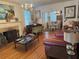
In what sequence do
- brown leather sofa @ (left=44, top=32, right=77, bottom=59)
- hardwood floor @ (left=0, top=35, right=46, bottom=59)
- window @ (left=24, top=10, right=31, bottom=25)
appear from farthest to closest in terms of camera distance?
window @ (left=24, top=10, right=31, bottom=25) → hardwood floor @ (left=0, top=35, right=46, bottom=59) → brown leather sofa @ (left=44, top=32, right=77, bottom=59)

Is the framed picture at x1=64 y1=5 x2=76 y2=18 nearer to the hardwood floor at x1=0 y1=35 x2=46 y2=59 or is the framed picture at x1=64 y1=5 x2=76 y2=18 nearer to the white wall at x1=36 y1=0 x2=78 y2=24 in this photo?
the white wall at x1=36 y1=0 x2=78 y2=24

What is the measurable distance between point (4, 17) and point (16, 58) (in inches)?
104

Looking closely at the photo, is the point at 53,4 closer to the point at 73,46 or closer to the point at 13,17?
the point at 13,17

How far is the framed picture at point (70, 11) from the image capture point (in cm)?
598

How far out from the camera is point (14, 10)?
5.50 m

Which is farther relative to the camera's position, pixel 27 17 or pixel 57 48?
pixel 27 17

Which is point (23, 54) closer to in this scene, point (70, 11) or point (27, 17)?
point (70, 11)

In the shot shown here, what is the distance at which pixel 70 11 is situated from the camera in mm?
6102

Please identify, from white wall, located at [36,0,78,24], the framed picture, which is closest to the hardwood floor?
the framed picture

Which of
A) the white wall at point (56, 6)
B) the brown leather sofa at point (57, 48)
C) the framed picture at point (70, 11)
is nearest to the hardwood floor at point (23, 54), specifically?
the brown leather sofa at point (57, 48)

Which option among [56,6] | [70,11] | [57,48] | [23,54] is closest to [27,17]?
[56,6]

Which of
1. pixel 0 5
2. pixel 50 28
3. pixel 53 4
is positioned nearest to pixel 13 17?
pixel 0 5

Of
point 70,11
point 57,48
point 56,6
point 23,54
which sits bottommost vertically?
point 23,54

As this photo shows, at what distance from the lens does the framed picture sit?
5.98 metres
